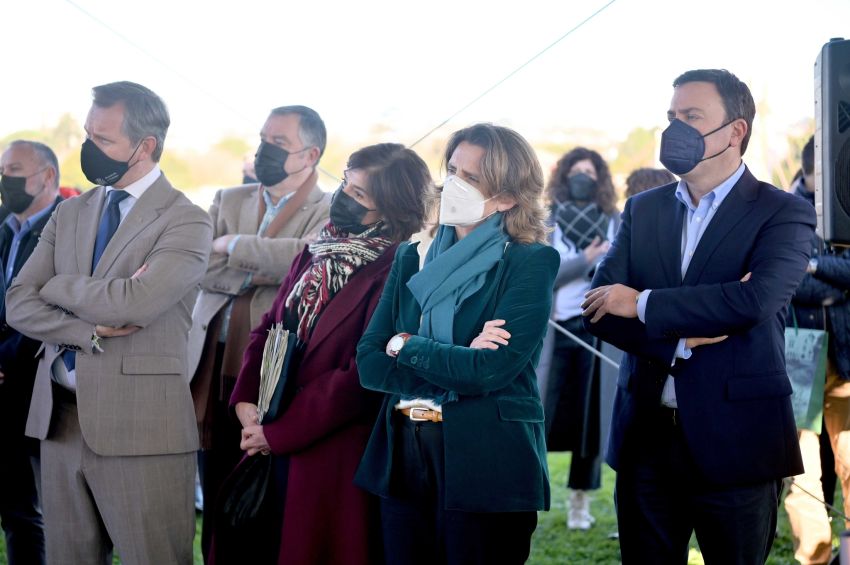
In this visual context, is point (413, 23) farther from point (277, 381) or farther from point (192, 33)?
point (277, 381)

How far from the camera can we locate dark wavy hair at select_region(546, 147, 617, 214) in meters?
5.69

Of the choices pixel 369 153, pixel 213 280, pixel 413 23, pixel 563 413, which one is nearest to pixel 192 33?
pixel 413 23

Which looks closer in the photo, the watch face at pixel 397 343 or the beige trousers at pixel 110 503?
the watch face at pixel 397 343

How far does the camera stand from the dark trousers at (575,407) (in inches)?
214

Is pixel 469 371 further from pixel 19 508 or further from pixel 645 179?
pixel 645 179

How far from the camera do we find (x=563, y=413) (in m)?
5.57

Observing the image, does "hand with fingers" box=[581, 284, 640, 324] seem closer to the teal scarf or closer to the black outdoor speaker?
the teal scarf

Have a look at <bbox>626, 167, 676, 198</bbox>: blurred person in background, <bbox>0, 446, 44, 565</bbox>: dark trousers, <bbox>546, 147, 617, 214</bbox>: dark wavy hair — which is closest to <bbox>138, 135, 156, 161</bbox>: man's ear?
<bbox>0, 446, 44, 565</bbox>: dark trousers

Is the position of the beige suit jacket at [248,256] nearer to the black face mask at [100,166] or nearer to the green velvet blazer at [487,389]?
the black face mask at [100,166]

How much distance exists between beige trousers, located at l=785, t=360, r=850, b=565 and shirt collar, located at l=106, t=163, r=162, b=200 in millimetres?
2857

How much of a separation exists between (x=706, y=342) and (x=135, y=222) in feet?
6.04

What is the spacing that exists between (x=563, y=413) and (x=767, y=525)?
2851 millimetres

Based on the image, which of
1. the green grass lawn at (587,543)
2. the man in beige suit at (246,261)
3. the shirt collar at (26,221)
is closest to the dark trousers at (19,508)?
the man in beige suit at (246,261)

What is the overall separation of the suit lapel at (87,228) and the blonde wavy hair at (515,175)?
51.3 inches
